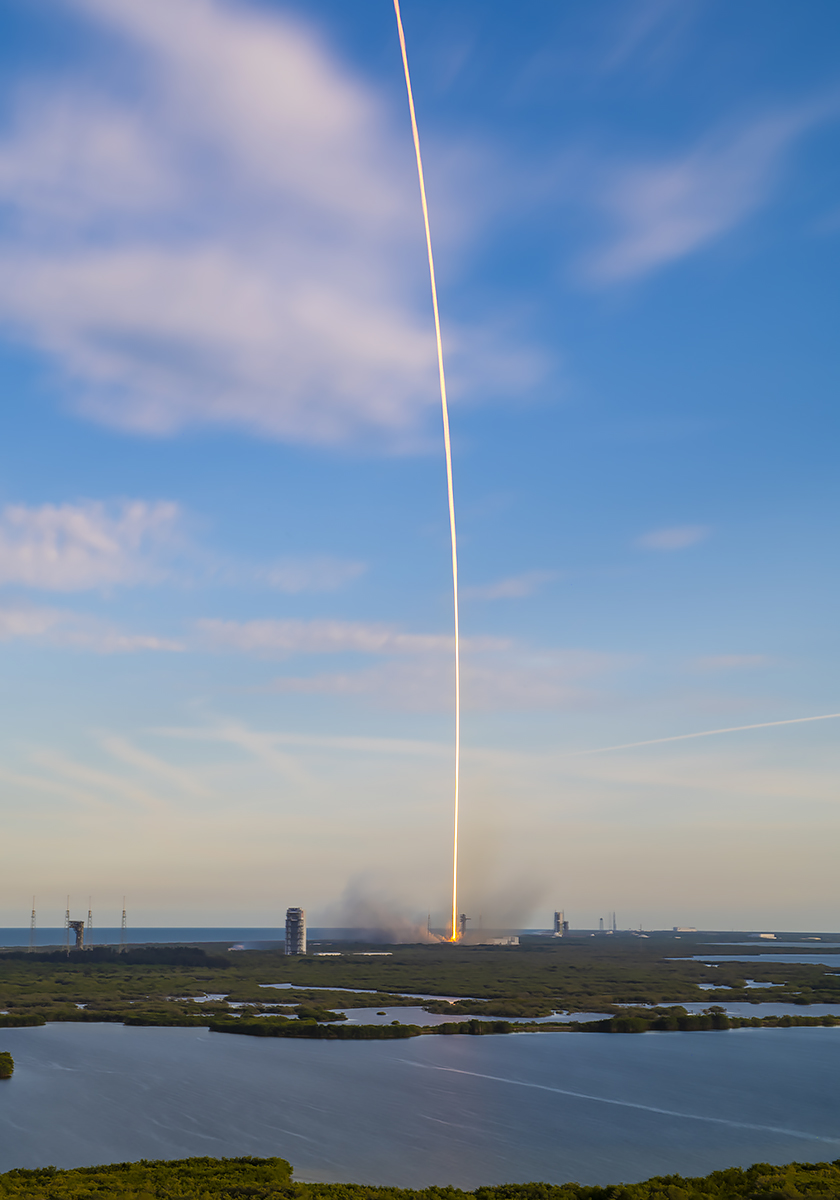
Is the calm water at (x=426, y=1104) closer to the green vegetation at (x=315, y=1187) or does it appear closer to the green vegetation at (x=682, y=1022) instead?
the green vegetation at (x=315, y=1187)

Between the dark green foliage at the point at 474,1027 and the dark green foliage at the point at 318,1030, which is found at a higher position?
the dark green foliage at the point at 318,1030

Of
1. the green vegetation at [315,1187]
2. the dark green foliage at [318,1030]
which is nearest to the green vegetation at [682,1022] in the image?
the dark green foliage at [318,1030]

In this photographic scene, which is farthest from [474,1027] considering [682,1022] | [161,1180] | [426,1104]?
[161,1180]

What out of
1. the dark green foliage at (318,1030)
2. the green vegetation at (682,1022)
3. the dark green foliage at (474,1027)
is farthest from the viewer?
the green vegetation at (682,1022)

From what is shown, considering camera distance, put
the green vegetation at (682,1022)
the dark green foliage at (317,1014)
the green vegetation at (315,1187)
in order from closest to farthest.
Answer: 1. the green vegetation at (315,1187)
2. the green vegetation at (682,1022)
3. the dark green foliage at (317,1014)

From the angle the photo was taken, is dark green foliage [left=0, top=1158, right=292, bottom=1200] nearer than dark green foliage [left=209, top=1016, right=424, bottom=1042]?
Yes

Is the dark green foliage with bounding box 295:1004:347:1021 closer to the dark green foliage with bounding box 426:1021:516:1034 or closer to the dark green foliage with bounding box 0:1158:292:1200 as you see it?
the dark green foliage with bounding box 426:1021:516:1034

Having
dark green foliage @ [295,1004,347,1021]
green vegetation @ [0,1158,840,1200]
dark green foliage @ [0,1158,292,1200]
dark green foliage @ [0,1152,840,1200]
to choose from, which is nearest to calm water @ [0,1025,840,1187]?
dark green foliage @ [0,1158,292,1200]
